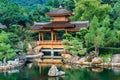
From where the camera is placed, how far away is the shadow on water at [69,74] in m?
32.8

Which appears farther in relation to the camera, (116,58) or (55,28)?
(55,28)

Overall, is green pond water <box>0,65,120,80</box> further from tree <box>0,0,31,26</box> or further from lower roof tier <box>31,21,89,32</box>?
tree <box>0,0,31,26</box>

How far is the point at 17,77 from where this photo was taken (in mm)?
33469

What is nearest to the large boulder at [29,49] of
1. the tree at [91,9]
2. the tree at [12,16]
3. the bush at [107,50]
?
the tree at [12,16]

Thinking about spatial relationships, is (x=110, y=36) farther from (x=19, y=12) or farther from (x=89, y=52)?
(x=19, y=12)

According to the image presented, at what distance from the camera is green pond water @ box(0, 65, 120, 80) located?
108ft

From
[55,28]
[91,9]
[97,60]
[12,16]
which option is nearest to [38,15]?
[12,16]

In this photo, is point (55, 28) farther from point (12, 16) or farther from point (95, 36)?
point (95, 36)

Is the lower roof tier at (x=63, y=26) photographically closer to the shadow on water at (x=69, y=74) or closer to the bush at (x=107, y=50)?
the bush at (x=107, y=50)

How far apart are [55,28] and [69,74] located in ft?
51.1

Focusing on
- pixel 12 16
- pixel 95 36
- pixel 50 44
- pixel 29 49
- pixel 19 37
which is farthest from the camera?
pixel 12 16

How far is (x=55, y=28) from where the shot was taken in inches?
1951

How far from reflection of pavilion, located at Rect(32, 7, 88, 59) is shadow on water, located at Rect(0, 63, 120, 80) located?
10.5 m

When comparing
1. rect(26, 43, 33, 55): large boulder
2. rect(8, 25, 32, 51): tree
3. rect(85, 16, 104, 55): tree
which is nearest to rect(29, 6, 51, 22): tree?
rect(8, 25, 32, 51): tree
